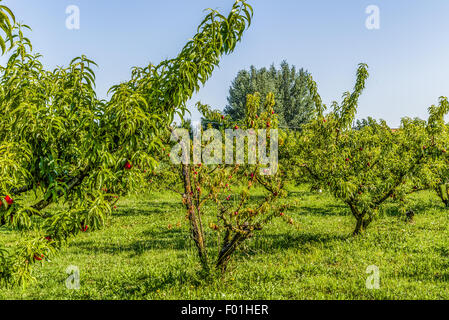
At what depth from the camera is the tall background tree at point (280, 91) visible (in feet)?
162

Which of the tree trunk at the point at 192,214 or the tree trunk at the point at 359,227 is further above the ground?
the tree trunk at the point at 192,214

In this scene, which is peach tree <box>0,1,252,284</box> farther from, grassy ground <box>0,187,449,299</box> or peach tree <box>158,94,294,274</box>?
grassy ground <box>0,187,449,299</box>

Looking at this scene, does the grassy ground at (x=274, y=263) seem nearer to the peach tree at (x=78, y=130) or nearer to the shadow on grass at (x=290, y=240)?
the shadow on grass at (x=290, y=240)

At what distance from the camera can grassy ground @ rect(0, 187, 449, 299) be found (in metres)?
5.92

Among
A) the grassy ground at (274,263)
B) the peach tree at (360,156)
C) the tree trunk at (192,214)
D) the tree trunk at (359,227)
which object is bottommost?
the grassy ground at (274,263)

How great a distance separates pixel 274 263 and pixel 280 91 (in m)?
47.8

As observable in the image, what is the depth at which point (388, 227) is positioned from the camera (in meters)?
10.5

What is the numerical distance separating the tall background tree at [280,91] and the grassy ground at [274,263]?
3770cm

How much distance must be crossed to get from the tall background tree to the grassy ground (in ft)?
124

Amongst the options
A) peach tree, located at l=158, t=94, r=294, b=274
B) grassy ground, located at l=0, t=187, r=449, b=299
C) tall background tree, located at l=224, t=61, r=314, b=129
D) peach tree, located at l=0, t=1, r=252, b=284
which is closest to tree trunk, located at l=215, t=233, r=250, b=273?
peach tree, located at l=158, t=94, r=294, b=274

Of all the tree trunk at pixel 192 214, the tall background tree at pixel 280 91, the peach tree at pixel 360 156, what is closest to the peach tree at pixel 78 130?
the tree trunk at pixel 192 214

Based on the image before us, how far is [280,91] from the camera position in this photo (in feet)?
174

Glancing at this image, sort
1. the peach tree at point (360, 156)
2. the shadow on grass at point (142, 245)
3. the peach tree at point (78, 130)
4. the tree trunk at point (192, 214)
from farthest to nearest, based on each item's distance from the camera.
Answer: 1. the shadow on grass at point (142, 245)
2. the peach tree at point (360, 156)
3. the tree trunk at point (192, 214)
4. the peach tree at point (78, 130)

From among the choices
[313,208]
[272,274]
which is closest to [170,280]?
[272,274]
